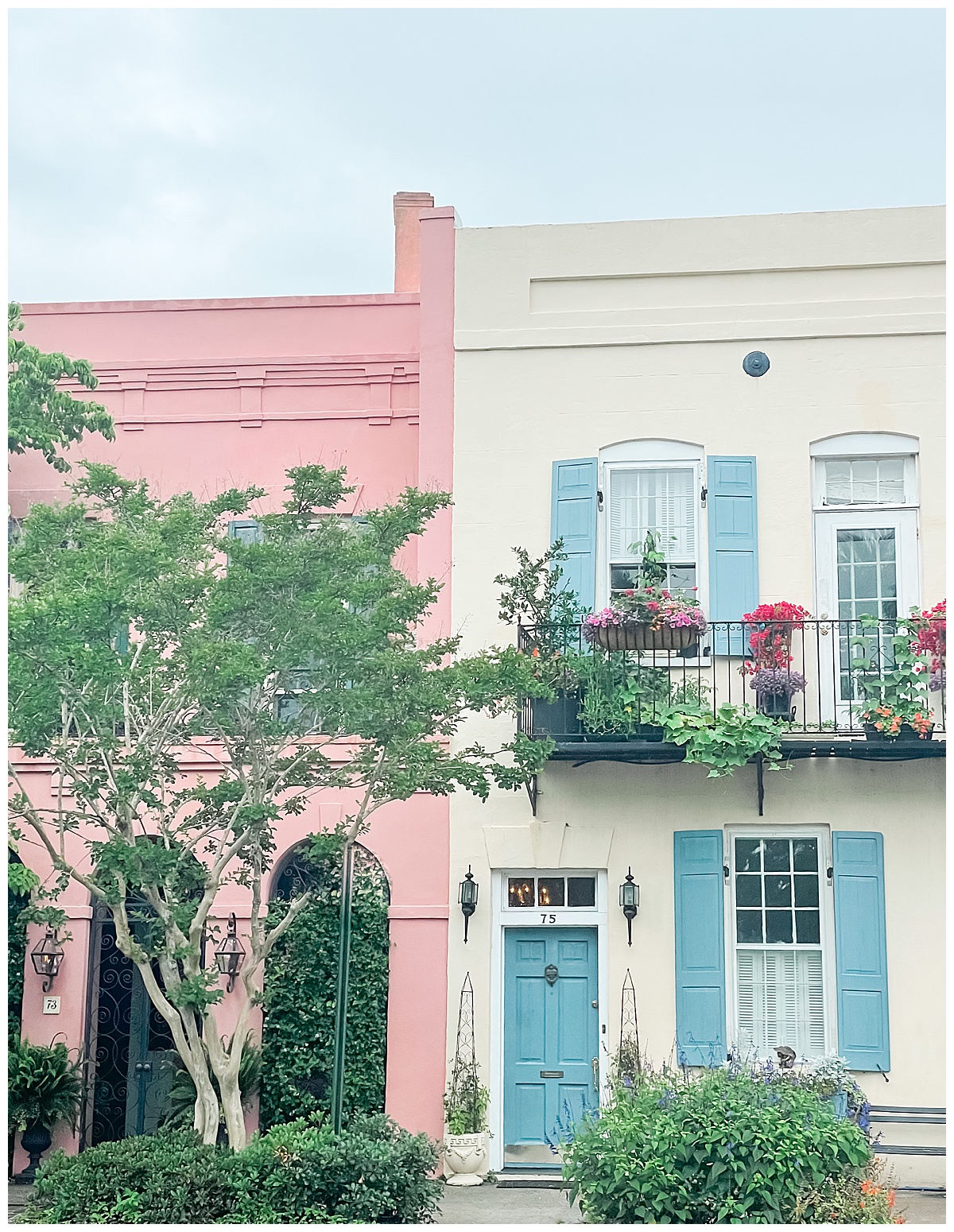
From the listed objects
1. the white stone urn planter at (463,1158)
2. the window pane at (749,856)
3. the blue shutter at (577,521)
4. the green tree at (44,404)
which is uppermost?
the green tree at (44,404)

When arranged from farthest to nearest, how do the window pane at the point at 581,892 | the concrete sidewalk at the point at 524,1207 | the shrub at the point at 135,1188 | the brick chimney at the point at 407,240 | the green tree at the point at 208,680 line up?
the brick chimney at the point at 407,240 → the window pane at the point at 581,892 → the concrete sidewalk at the point at 524,1207 → the green tree at the point at 208,680 → the shrub at the point at 135,1188

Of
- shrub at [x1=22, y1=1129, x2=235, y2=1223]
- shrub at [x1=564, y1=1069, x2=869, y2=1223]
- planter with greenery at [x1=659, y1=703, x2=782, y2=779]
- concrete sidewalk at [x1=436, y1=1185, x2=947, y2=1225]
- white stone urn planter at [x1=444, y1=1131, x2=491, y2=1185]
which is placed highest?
planter with greenery at [x1=659, y1=703, x2=782, y2=779]

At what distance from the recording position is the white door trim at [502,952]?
10477 mm

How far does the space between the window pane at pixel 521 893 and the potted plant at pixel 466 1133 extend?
1.33 metres

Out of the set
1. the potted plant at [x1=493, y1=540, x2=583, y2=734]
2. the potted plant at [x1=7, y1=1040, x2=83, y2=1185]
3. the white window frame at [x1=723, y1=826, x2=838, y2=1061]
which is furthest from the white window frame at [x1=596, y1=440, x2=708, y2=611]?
the potted plant at [x1=7, y1=1040, x2=83, y2=1185]

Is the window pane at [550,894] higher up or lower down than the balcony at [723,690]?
lower down

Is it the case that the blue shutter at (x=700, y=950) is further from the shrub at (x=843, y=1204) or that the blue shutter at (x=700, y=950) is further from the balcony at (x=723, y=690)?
the shrub at (x=843, y=1204)

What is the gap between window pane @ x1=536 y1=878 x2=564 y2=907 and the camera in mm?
10953

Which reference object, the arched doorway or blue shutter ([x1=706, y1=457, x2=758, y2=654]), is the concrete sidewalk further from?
blue shutter ([x1=706, y1=457, x2=758, y2=654])

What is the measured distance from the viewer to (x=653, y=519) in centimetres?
1145

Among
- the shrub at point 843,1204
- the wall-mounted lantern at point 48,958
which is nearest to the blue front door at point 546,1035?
the shrub at point 843,1204

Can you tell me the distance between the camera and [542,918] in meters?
10.9

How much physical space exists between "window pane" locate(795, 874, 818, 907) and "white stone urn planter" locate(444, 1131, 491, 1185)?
9.64 feet

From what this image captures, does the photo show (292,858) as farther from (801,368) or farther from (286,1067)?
(801,368)
